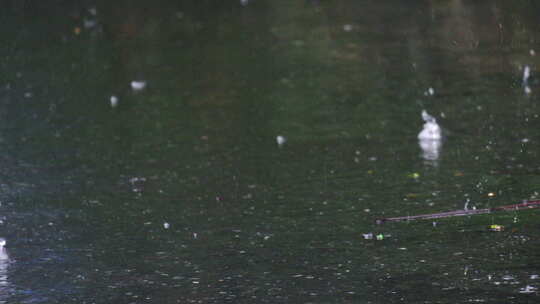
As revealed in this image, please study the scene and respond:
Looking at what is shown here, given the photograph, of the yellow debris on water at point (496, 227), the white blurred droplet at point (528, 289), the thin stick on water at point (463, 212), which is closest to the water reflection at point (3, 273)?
the thin stick on water at point (463, 212)

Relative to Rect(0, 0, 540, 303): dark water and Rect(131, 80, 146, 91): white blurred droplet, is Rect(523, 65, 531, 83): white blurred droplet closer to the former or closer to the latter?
Rect(0, 0, 540, 303): dark water

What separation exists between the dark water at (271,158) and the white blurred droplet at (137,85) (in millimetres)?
147

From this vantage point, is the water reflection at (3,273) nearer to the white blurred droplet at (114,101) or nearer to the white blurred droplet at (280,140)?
the white blurred droplet at (280,140)

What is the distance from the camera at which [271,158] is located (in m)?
7.49

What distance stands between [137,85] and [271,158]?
10.1 ft

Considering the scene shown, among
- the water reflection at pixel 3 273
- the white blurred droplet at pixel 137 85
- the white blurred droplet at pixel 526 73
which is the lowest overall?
the water reflection at pixel 3 273

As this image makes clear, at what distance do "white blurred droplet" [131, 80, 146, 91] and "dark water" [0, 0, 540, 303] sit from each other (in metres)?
0.15

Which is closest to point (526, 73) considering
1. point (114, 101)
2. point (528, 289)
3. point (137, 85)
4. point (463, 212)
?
point (137, 85)

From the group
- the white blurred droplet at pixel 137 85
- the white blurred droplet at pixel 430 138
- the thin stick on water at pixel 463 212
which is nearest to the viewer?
the thin stick on water at pixel 463 212

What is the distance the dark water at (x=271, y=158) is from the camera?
5.10 metres

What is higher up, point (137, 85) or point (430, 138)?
point (137, 85)

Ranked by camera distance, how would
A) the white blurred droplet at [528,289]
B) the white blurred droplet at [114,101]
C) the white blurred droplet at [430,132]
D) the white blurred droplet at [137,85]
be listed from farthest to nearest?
the white blurred droplet at [137,85] → the white blurred droplet at [114,101] → the white blurred droplet at [430,132] → the white blurred droplet at [528,289]

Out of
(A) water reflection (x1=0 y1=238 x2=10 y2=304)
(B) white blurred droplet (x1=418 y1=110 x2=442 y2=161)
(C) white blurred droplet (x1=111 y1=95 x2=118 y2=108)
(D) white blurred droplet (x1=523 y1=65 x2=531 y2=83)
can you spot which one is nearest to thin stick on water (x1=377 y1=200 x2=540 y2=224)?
(B) white blurred droplet (x1=418 y1=110 x2=442 y2=161)

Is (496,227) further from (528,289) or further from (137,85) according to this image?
(137,85)
